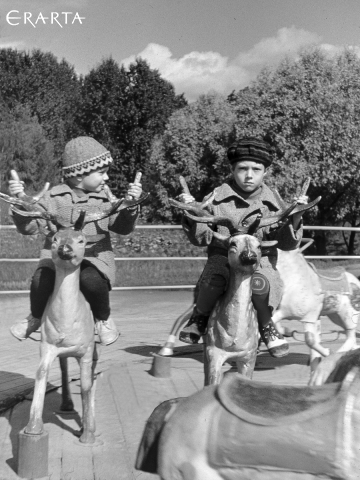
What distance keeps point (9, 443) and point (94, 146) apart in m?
1.94

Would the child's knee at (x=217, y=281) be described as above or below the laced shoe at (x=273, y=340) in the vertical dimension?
above

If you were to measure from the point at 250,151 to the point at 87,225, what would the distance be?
1.16m

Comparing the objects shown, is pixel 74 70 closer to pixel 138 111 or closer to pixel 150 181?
pixel 138 111

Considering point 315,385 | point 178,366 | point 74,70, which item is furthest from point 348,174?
point 74,70

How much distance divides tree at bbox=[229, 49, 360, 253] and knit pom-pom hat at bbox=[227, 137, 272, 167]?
51.4ft

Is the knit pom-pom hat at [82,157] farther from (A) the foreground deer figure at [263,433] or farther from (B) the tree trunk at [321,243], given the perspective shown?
(B) the tree trunk at [321,243]

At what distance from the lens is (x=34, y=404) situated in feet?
13.0

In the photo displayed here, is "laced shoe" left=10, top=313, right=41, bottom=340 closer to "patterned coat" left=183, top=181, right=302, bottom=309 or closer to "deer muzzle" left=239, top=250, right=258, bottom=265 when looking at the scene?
"patterned coat" left=183, top=181, right=302, bottom=309

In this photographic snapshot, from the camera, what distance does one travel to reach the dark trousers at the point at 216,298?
4.27 meters

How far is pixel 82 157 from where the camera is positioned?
14.9 ft

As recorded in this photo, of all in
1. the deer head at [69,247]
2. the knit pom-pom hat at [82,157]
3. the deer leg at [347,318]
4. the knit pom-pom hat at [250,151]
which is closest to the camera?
the deer head at [69,247]

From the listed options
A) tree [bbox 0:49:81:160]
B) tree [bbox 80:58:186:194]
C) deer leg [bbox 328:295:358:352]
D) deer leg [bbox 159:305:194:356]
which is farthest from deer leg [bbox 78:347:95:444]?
tree [bbox 0:49:81:160]

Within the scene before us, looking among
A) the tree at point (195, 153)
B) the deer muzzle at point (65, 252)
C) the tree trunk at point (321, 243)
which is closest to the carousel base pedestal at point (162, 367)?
the deer muzzle at point (65, 252)

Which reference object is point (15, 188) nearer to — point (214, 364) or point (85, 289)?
point (85, 289)
